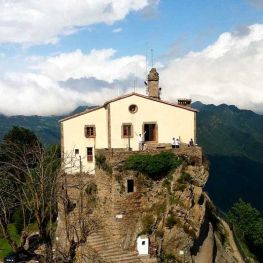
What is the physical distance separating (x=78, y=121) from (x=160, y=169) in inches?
441

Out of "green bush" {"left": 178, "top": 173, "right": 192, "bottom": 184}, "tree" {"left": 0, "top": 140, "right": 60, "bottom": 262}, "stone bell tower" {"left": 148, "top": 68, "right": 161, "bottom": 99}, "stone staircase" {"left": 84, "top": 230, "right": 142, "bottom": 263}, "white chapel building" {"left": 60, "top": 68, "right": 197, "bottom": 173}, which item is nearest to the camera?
"tree" {"left": 0, "top": 140, "right": 60, "bottom": 262}

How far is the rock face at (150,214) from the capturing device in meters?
40.5

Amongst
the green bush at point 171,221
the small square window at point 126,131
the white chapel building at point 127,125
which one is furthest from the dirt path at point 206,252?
the small square window at point 126,131

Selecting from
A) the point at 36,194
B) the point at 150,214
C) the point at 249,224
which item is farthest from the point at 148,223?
the point at 249,224

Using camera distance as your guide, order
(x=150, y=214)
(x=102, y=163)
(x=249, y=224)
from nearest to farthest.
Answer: (x=150, y=214) < (x=102, y=163) < (x=249, y=224)

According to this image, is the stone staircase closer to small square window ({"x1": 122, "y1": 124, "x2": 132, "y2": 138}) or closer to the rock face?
the rock face

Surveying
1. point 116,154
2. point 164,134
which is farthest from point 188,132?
point 116,154

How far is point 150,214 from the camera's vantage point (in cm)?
4166

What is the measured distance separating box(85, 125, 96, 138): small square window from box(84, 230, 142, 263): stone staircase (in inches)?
427

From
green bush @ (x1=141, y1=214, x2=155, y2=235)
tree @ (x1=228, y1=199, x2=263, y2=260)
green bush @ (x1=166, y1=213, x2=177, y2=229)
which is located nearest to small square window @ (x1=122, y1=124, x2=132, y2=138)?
green bush @ (x1=141, y1=214, x2=155, y2=235)

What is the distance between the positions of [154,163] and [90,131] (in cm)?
928

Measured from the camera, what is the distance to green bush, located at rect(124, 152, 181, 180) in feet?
138

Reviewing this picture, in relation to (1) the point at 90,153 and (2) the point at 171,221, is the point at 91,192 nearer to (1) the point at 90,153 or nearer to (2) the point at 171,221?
(1) the point at 90,153

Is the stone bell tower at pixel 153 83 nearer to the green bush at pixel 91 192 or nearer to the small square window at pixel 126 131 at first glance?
the small square window at pixel 126 131
